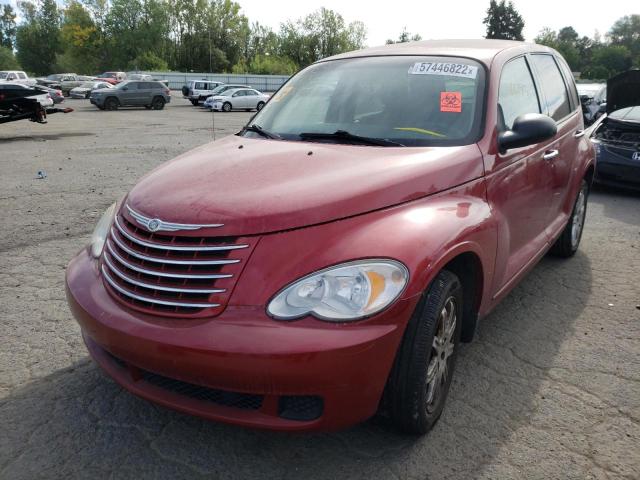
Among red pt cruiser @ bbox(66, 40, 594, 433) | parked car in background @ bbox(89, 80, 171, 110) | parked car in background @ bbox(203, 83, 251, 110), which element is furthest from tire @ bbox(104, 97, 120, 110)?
red pt cruiser @ bbox(66, 40, 594, 433)

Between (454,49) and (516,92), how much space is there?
481 mm

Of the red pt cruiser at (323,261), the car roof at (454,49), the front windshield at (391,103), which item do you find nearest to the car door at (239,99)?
the car roof at (454,49)

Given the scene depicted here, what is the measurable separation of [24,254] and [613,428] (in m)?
4.85

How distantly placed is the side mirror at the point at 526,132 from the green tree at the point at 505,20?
102069 mm

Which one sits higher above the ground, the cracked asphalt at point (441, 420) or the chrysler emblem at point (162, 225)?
the chrysler emblem at point (162, 225)

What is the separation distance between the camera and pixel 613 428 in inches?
105

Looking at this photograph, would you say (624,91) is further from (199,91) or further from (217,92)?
(199,91)

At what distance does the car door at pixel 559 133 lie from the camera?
3988 millimetres

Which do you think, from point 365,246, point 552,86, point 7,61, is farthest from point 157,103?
point 7,61

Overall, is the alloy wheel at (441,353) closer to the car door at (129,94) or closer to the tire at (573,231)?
the tire at (573,231)

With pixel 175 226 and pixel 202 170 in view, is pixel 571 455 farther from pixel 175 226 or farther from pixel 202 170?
pixel 202 170

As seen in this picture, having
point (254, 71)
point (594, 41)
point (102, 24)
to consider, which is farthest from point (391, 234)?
point (594, 41)

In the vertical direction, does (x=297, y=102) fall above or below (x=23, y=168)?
above

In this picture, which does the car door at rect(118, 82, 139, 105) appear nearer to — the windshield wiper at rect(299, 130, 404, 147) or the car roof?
the car roof
